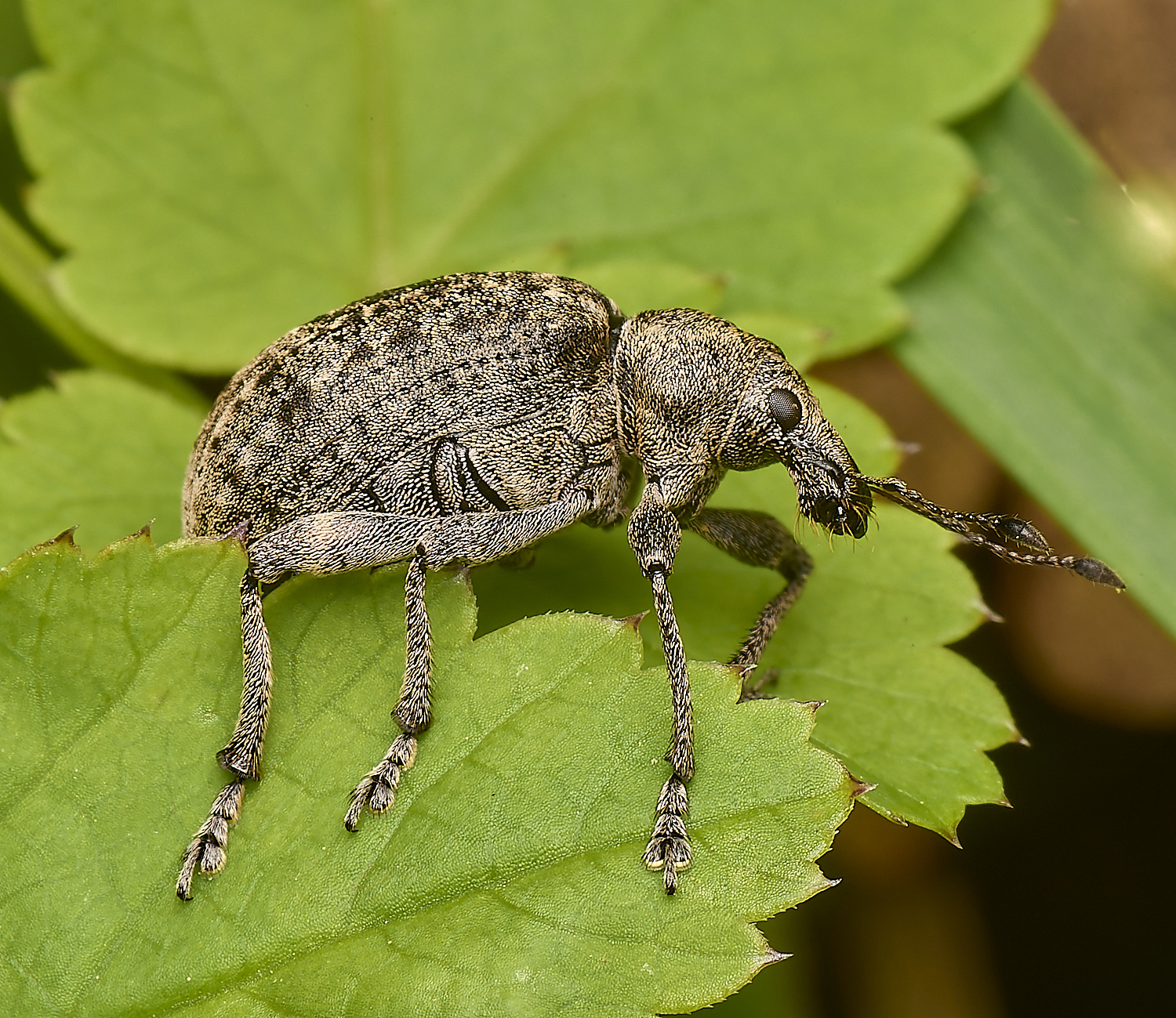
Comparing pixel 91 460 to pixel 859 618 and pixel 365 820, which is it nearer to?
pixel 365 820

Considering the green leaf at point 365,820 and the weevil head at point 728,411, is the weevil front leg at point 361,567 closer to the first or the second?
the green leaf at point 365,820

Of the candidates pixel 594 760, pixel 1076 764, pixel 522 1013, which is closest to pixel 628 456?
pixel 594 760

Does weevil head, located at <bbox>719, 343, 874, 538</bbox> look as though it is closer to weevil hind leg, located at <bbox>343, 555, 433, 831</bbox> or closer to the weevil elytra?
the weevil elytra

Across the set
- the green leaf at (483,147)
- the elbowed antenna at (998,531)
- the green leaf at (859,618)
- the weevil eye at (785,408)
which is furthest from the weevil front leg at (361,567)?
the green leaf at (483,147)

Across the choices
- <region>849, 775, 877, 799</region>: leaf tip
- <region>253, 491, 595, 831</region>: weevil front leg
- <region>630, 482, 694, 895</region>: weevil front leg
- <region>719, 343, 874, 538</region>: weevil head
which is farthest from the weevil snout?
Result: <region>849, 775, 877, 799</region>: leaf tip

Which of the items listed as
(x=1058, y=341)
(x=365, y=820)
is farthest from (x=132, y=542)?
(x=1058, y=341)

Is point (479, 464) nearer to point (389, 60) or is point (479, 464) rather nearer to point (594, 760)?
point (594, 760)
